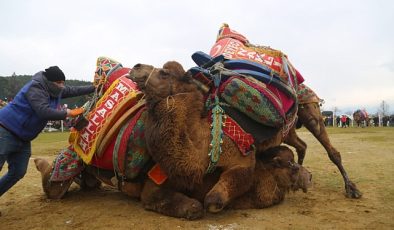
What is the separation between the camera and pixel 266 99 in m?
5.09

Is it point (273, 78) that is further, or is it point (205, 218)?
point (273, 78)

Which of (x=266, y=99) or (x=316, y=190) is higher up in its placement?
(x=266, y=99)

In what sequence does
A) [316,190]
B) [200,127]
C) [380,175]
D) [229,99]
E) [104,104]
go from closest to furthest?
[200,127]
[229,99]
[104,104]
[316,190]
[380,175]

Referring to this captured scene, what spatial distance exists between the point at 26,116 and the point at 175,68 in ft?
6.39

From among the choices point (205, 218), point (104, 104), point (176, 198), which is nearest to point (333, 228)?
point (205, 218)

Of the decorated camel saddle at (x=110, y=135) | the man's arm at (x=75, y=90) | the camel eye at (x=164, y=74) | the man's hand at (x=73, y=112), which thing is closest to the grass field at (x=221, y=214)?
the decorated camel saddle at (x=110, y=135)

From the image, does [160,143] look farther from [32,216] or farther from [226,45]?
[226,45]

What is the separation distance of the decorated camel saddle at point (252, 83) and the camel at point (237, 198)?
0.47m

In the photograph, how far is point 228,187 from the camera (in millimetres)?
4422

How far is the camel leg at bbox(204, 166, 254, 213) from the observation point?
4.21 m

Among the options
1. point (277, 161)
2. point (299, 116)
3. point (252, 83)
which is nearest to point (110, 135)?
point (252, 83)

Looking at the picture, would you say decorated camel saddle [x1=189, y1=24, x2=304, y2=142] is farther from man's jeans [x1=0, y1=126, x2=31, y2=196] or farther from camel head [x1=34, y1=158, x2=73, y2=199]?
camel head [x1=34, y1=158, x2=73, y2=199]

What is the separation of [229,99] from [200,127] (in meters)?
0.60

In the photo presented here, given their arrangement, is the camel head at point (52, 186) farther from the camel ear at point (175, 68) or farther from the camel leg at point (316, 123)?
the camel leg at point (316, 123)
